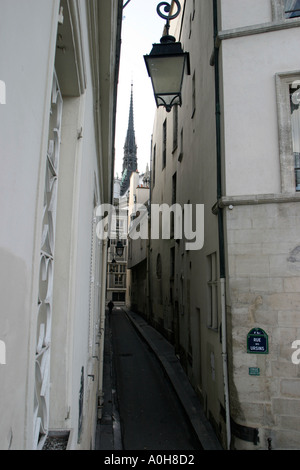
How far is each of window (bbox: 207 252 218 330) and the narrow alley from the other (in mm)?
2135

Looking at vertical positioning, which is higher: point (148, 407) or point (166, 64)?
point (166, 64)

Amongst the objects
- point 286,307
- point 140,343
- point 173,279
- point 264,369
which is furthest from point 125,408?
point 140,343

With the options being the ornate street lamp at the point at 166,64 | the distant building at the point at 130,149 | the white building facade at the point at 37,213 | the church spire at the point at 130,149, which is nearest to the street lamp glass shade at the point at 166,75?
the ornate street lamp at the point at 166,64

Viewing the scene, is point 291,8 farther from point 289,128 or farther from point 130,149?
point 130,149

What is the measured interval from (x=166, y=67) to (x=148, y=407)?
8005 millimetres

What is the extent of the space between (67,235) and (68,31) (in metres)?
1.23

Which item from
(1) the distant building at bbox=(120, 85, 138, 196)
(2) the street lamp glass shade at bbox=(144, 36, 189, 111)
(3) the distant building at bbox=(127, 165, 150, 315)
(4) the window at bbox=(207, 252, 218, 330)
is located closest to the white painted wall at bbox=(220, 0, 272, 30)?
(2) the street lamp glass shade at bbox=(144, 36, 189, 111)

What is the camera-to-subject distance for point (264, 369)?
5906mm

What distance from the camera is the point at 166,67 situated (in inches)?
174

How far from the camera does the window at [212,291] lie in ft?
25.3

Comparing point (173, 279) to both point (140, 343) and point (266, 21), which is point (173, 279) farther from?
point (266, 21)

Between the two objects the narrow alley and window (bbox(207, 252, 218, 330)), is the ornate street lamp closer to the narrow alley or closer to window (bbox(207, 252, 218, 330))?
window (bbox(207, 252, 218, 330))

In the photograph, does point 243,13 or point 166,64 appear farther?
point 243,13

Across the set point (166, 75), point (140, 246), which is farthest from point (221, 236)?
point (140, 246)
